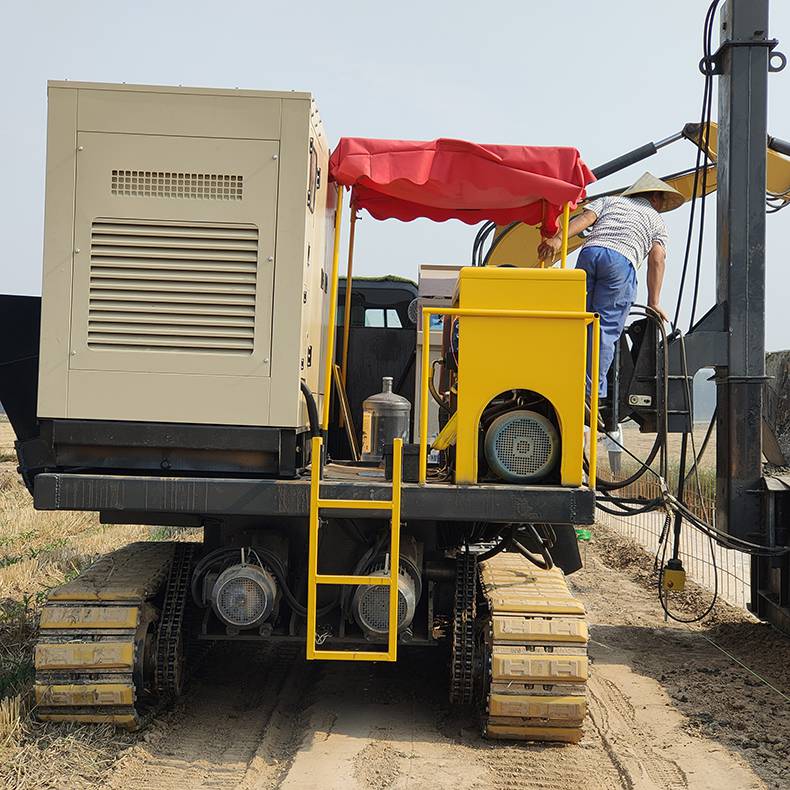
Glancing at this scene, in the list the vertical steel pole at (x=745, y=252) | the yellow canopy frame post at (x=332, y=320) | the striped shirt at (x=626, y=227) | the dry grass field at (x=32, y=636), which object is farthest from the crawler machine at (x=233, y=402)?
the vertical steel pole at (x=745, y=252)

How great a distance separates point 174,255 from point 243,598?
1880mm

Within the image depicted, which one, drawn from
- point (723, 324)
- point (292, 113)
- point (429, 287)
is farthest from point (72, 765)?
point (723, 324)

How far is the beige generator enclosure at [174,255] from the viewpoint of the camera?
545 cm

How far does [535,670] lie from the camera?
17.6ft

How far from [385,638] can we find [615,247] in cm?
333

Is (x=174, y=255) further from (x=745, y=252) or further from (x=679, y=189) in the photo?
(x=679, y=189)

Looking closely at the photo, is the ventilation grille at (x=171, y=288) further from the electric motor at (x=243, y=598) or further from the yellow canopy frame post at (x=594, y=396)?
the yellow canopy frame post at (x=594, y=396)

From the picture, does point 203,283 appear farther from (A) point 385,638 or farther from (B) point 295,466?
(A) point 385,638

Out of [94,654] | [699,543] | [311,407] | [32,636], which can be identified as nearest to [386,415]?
[311,407]

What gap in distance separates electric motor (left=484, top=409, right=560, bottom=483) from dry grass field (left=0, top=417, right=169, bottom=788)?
8.16ft

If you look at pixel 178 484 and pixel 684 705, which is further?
pixel 684 705

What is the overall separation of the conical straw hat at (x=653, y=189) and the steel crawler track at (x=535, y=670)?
11.5ft

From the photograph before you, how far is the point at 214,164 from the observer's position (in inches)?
216

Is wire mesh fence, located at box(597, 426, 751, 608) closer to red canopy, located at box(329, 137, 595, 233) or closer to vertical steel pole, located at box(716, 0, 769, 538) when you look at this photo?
vertical steel pole, located at box(716, 0, 769, 538)
